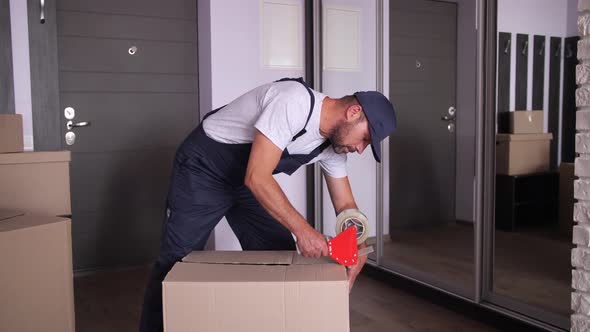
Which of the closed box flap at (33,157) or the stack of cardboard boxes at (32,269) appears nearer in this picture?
the stack of cardboard boxes at (32,269)

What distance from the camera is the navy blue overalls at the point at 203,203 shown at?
184 centimetres

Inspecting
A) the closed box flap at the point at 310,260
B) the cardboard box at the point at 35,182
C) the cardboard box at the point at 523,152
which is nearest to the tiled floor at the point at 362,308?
the cardboard box at the point at 35,182

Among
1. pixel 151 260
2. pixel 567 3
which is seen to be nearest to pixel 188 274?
pixel 567 3

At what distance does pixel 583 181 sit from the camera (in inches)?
77.8

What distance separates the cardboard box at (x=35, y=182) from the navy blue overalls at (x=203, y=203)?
70 centimetres

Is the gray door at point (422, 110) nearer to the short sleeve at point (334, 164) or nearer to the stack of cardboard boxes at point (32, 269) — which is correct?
the short sleeve at point (334, 164)

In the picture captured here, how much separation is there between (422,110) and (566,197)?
3.94 ft

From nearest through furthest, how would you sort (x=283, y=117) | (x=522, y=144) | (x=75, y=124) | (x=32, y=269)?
(x=283, y=117), (x=32, y=269), (x=522, y=144), (x=75, y=124)

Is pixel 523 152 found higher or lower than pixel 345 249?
higher

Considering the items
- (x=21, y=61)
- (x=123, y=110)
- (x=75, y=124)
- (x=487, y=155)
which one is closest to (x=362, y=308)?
(x=487, y=155)

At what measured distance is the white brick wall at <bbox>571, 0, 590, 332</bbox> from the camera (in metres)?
1.96

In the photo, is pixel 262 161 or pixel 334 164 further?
pixel 334 164

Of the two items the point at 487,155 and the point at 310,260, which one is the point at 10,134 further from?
the point at 487,155

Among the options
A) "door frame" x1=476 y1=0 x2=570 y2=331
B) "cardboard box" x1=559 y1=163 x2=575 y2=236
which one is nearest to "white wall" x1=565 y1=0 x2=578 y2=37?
"door frame" x1=476 y1=0 x2=570 y2=331
